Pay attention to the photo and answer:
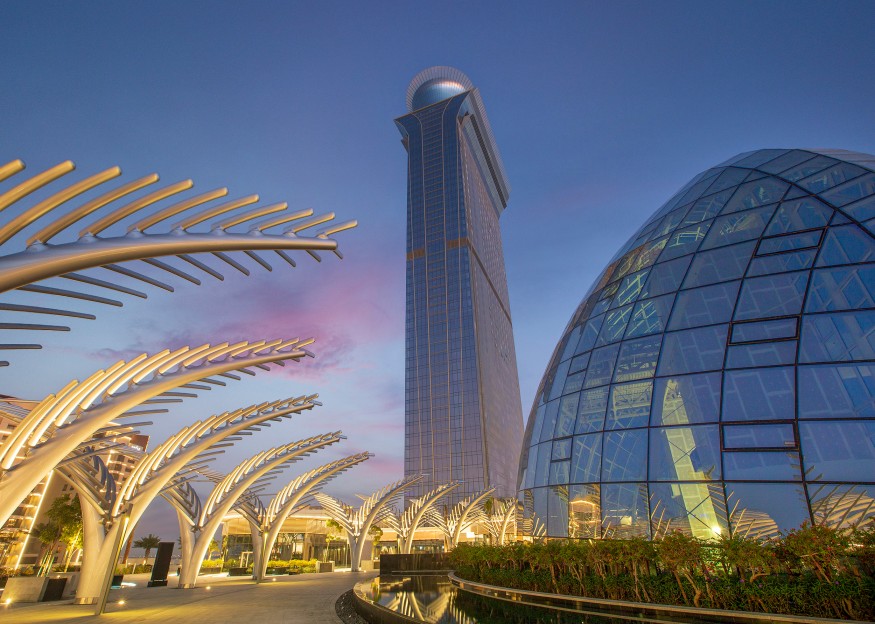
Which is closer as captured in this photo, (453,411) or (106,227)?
(106,227)

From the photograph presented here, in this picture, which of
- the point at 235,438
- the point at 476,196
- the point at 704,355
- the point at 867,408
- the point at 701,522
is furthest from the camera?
the point at 476,196

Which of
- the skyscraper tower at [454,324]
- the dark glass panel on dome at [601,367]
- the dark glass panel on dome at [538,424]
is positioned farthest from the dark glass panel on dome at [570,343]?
the skyscraper tower at [454,324]

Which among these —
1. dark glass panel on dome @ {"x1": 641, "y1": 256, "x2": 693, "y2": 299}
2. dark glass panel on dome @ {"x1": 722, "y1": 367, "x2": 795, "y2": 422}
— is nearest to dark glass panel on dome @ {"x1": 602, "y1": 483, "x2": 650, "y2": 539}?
dark glass panel on dome @ {"x1": 722, "y1": 367, "x2": 795, "y2": 422}

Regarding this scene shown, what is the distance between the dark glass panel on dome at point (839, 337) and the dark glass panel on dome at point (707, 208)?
250 inches

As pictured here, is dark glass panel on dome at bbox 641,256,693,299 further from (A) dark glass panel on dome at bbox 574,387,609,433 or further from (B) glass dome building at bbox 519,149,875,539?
(A) dark glass panel on dome at bbox 574,387,609,433

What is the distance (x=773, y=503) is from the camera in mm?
12820

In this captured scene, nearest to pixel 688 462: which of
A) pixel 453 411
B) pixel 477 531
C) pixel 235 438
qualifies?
pixel 235 438

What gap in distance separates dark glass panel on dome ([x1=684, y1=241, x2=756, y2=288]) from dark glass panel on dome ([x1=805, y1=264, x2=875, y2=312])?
2176mm

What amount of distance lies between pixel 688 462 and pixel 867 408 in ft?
15.0

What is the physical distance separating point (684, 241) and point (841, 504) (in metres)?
10.3

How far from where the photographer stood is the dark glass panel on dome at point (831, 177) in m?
16.9

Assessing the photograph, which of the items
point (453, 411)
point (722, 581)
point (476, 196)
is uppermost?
point (476, 196)

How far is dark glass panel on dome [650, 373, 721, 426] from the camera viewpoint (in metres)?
14.9

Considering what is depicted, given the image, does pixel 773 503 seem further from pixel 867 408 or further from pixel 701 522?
pixel 867 408
